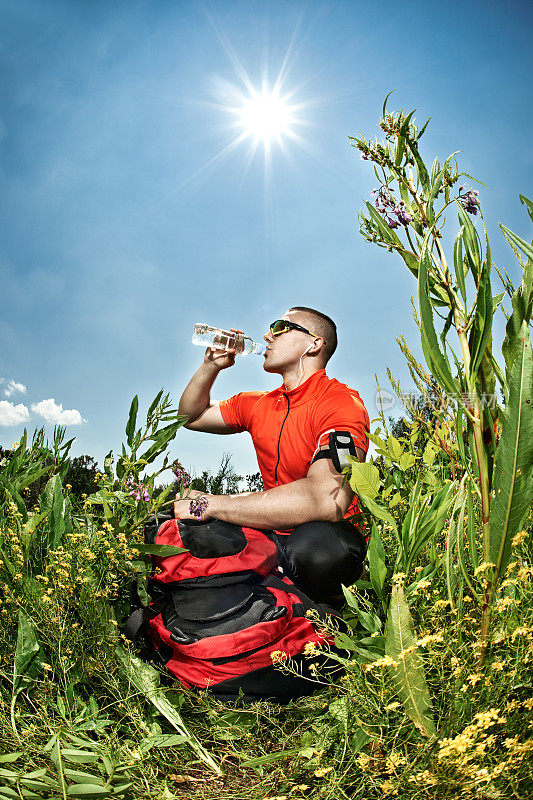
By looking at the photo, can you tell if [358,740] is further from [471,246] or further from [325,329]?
[325,329]

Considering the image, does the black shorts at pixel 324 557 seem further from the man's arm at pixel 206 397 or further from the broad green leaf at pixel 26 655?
the man's arm at pixel 206 397

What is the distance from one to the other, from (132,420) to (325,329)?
1.69 metres

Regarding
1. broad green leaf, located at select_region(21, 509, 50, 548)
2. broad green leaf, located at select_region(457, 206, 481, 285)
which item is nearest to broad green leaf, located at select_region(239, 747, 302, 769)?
broad green leaf, located at select_region(21, 509, 50, 548)

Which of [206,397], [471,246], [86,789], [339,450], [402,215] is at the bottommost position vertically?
[86,789]

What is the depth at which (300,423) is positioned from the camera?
2584mm

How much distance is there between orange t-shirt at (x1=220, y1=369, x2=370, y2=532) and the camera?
2.30m

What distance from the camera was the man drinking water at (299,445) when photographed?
182 cm

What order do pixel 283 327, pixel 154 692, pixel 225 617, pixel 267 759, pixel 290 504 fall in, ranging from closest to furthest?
pixel 267 759 → pixel 154 692 → pixel 225 617 → pixel 290 504 → pixel 283 327

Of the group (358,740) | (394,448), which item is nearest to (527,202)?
(394,448)

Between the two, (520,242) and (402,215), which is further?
(402,215)

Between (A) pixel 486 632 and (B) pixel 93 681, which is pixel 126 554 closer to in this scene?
(B) pixel 93 681

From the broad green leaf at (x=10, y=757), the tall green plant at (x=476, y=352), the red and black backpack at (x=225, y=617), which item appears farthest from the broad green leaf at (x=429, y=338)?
the broad green leaf at (x=10, y=757)

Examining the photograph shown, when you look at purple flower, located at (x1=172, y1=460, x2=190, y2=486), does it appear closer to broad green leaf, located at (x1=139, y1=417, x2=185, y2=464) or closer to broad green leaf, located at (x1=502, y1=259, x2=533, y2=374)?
broad green leaf, located at (x1=139, y1=417, x2=185, y2=464)

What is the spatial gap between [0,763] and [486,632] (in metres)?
1.23
